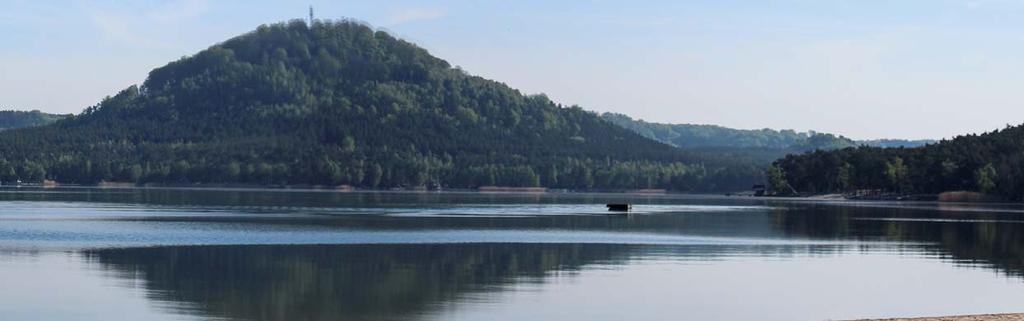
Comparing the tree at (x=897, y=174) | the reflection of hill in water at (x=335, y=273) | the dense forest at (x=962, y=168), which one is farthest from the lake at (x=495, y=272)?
the tree at (x=897, y=174)

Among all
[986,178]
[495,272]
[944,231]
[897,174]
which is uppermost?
[897,174]

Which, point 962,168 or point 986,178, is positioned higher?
point 962,168

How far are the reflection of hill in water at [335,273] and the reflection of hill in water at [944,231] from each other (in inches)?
551

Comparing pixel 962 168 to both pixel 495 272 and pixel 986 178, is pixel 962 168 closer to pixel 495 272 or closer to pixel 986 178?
pixel 986 178

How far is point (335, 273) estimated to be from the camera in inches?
1991

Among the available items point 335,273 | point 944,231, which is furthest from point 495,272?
point 944,231

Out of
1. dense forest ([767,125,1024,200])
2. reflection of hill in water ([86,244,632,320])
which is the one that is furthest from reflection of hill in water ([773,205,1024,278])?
dense forest ([767,125,1024,200])

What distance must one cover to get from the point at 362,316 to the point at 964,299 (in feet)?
56.4

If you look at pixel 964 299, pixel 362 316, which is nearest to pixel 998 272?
pixel 964 299

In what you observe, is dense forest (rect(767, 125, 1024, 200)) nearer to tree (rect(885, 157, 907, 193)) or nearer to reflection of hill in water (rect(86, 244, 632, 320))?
tree (rect(885, 157, 907, 193))

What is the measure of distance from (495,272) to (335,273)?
17.3 feet

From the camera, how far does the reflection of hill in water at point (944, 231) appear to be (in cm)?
6203

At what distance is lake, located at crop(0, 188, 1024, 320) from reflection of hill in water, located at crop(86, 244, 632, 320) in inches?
3.0

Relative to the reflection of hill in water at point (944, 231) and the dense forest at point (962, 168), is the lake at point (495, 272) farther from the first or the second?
the dense forest at point (962, 168)
